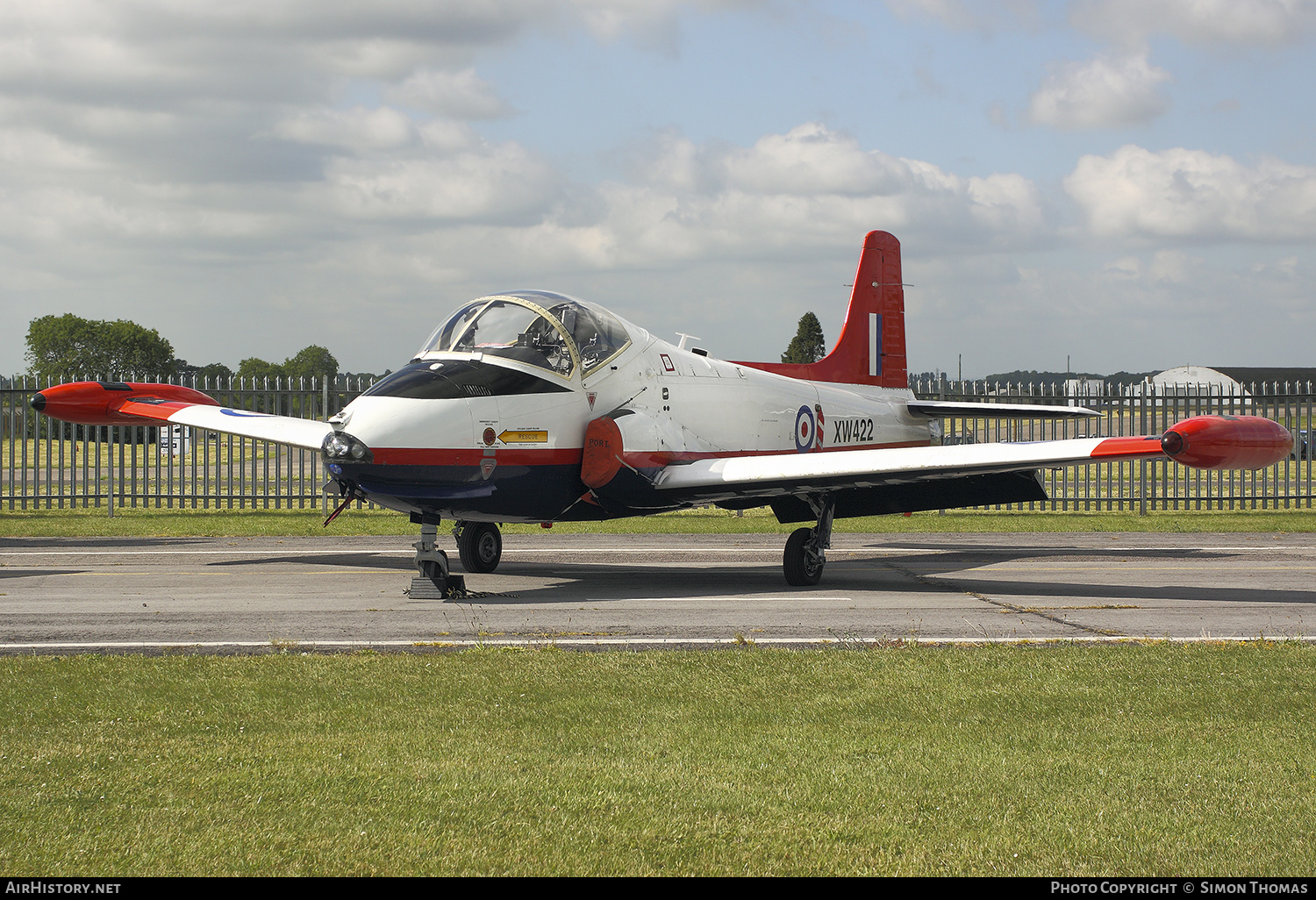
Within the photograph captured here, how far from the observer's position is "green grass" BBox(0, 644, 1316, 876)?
4617 mm

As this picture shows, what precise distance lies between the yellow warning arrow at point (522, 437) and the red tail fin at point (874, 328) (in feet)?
25.8

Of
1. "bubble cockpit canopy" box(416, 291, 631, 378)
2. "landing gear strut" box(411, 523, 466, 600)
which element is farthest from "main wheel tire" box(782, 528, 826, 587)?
"landing gear strut" box(411, 523, 466, 600)

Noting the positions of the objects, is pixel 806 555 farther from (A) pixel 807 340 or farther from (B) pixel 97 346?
(B) pixel 97 346

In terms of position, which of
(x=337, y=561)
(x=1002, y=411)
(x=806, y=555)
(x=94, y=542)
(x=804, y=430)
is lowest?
(x=337, y=561)

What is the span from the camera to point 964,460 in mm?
13016

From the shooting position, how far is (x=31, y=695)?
7.35m

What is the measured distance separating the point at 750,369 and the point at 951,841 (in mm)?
12734

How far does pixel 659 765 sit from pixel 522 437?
7413 mm

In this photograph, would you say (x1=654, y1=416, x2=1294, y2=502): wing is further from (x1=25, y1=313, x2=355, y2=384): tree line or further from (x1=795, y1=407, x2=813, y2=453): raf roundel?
(x1=25, y1=313, x2=355, y2=384): tree line

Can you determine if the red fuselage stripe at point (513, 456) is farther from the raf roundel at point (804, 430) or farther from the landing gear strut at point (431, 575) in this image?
the raf roundel at point (804, 430)

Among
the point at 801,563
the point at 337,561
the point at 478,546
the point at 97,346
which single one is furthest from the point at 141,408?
the point at 97,346

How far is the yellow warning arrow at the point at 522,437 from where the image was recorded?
1268cm

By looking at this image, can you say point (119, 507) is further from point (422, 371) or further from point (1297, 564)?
point (1297, 564)

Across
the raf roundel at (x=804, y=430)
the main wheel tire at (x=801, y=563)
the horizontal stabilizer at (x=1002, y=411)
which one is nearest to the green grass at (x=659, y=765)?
the main wheel tire at (x=801, y=563)
